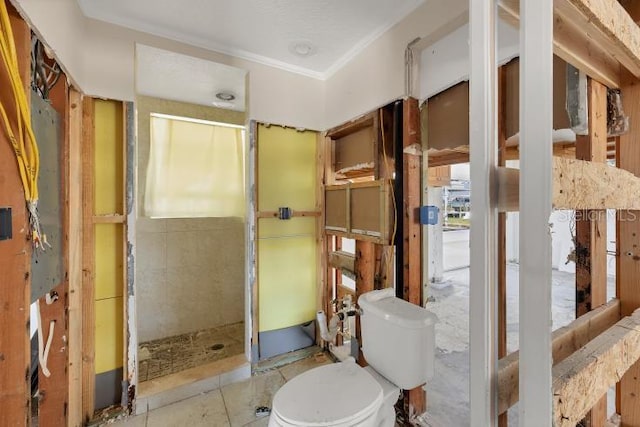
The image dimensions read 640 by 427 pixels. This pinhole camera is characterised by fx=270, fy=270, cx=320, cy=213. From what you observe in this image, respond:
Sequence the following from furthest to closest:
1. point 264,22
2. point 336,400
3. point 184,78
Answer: point 184,78 < point 264,22 < point 336,400

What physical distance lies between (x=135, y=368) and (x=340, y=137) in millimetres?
2237

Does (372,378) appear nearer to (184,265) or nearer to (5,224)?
(5,224)

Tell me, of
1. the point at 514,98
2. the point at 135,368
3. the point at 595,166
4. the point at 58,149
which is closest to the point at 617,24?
the point at 595,166

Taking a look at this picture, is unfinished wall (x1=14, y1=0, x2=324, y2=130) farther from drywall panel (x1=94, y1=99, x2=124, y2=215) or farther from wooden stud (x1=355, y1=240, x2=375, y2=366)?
wooden stud (x1=355, y1=240, x2=375, y2=366)

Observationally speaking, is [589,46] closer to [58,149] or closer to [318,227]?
[318,227]

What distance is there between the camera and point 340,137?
2355 mm

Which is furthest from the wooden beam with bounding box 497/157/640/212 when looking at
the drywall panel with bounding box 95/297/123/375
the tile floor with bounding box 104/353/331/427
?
the drywall panel with bounding box 95/297/123/375

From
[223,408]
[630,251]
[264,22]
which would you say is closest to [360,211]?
→ [630,251]

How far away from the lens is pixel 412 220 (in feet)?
5.19

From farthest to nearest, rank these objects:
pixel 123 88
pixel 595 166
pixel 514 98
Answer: pixel 123 88 < pixel 514 98 < pixel 595 166

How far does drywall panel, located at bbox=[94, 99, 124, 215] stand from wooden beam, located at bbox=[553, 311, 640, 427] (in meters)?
2.17

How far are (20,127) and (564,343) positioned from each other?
5.81 ft

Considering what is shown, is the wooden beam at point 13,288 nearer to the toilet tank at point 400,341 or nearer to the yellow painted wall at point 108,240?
the yellow painted wall at point 108,240

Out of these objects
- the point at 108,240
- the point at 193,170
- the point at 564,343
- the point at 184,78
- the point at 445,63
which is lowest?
the point at 564,343
